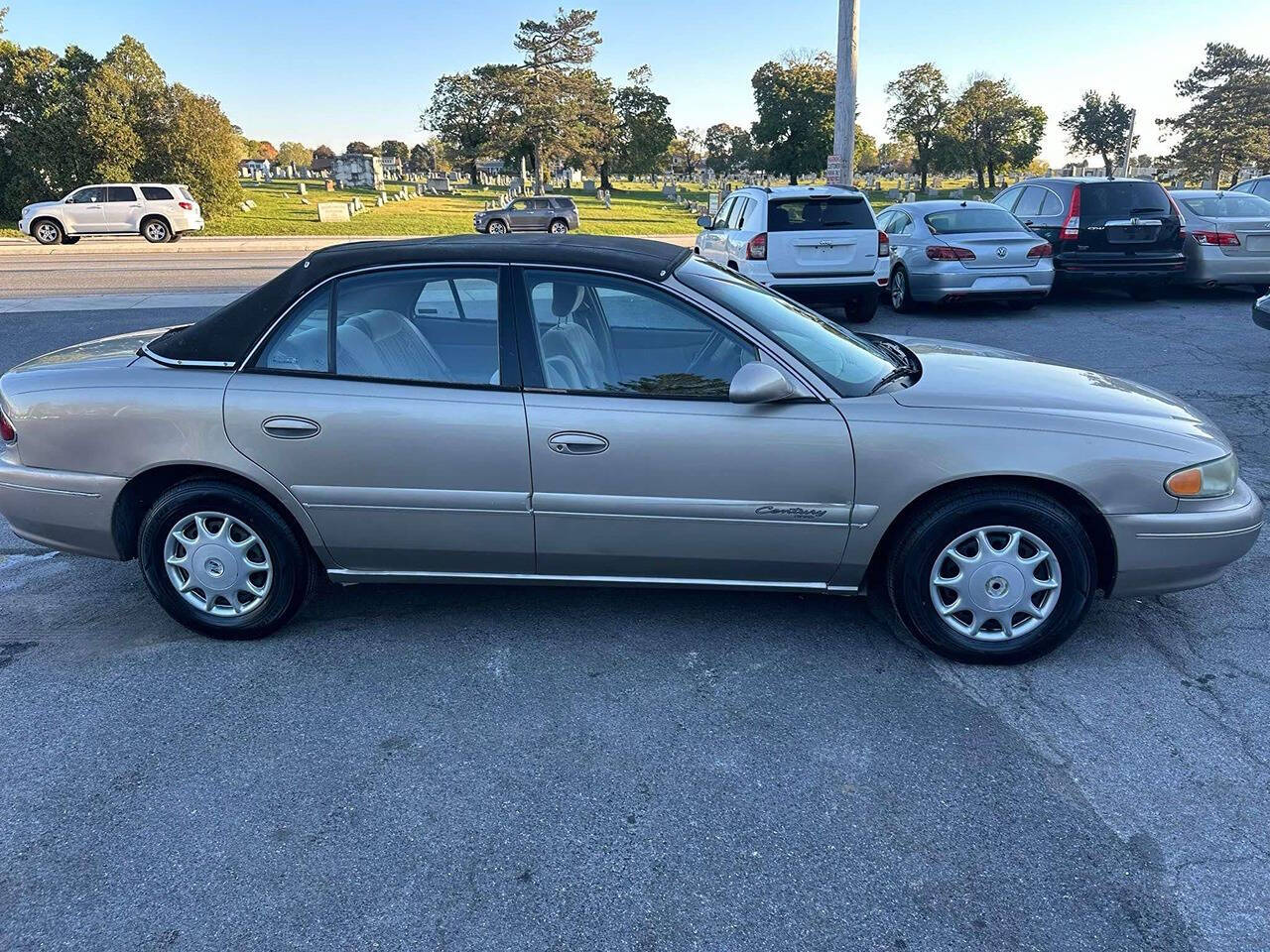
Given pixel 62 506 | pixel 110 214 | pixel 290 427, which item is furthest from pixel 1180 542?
pixel 110 214

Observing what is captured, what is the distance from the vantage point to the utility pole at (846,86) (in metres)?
15.5

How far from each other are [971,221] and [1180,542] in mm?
9230

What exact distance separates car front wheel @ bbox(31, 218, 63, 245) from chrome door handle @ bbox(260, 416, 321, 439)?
28171mm

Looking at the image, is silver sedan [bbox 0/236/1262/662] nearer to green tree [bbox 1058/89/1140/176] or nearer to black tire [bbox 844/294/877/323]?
black tire [bbox 844/294/877/323]

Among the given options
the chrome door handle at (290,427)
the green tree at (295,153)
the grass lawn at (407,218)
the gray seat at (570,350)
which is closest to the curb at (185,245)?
the grass lawn at (407,218)

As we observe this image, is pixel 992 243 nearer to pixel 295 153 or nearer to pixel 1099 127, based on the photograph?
pixel 1099 127

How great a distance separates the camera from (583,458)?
327 centimetres

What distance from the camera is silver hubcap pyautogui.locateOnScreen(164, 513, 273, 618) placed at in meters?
3.51

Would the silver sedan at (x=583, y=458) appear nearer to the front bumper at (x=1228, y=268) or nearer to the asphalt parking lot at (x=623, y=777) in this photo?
the asphalt parking lot at (x=623, y=777)

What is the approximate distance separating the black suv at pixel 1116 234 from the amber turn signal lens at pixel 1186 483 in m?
9.51

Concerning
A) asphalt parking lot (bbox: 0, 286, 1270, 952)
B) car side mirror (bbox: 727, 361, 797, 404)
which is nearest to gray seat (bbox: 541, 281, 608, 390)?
car side mirror (bbox: 727, 361, 797, 404)

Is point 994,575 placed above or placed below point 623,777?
above

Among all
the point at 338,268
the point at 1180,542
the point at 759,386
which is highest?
the point at 338,268

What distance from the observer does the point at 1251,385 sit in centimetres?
765
